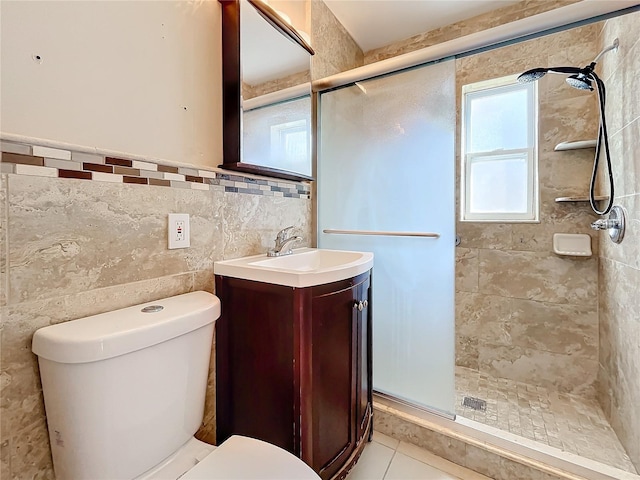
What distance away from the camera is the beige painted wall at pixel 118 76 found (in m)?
0.67

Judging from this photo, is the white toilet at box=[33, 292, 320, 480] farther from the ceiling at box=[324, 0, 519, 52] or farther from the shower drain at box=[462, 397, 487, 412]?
the ceiling at box=[324, 0, 519, 52]

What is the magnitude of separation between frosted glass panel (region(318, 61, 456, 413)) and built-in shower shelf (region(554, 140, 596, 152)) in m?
0.89

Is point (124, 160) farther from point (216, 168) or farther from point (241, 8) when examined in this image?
point (241, 8)

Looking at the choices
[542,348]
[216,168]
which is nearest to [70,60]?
[216,168]

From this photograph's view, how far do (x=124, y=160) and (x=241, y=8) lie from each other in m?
0.77

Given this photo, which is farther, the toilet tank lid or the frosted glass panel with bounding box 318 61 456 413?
the frosted glass panel with bounding box 318 61 456 413

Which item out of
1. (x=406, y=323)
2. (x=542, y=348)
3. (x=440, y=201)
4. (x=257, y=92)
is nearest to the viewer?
(x=257, y=92)

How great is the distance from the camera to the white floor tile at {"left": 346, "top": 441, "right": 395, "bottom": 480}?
121cm

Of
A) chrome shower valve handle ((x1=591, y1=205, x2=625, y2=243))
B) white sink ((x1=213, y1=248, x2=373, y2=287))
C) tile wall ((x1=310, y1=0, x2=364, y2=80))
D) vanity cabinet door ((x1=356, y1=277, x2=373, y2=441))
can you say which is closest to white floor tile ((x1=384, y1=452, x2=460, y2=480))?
vanity cabinet door ((x1=356, y1=277, x2=373, y2=441))

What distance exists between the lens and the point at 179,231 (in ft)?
3.22

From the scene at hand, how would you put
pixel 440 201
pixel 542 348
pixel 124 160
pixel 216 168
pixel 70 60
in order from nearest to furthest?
pixel 70 60, pixel 124 160, pixel 216 168, pixel 440 201, pixel 542 348

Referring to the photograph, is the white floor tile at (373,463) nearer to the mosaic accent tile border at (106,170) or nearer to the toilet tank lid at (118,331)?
the toilet tank lid at (118,331)

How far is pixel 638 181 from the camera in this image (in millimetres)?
1190

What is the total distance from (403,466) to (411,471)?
0.04m
